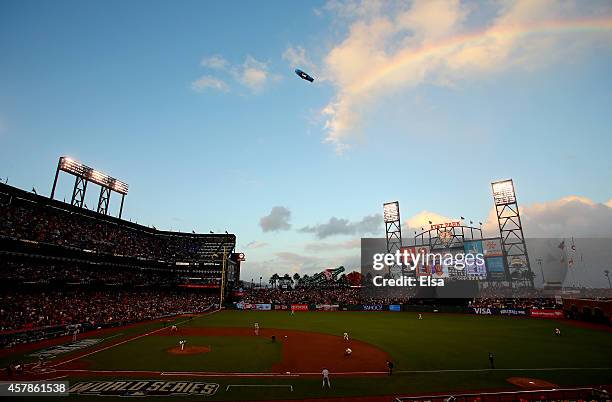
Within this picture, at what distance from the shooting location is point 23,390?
67.4 feet

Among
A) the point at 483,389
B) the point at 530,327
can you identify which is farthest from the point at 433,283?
the point at 483,389

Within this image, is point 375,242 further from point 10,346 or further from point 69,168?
point 10,346

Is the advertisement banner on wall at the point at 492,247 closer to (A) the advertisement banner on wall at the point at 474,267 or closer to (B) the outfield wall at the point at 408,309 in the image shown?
(A) the advertisement banner on wall at the point at 474,267

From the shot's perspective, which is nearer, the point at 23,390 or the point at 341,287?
the point at 23,390

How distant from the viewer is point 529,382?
874 inches

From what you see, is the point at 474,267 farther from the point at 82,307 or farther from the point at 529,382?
the point at 82,307

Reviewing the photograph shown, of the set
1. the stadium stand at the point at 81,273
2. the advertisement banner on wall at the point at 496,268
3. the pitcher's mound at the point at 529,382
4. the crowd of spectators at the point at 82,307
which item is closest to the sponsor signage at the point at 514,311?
the advertisement banner on wall at the point at 496,268

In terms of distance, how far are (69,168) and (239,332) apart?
4871cm

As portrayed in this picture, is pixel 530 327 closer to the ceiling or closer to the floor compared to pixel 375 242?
closer to the floor

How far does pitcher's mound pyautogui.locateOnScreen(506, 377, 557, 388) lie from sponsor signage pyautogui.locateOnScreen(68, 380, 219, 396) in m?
20.1

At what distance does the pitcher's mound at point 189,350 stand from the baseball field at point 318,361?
105mm

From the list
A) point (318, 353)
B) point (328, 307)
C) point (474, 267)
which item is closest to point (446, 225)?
point (474, 267)

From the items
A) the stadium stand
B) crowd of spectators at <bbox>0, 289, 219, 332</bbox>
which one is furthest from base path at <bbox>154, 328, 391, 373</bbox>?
the stadium stand

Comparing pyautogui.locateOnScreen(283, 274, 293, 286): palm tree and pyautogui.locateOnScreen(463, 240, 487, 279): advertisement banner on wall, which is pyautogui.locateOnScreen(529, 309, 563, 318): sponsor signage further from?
pyautogui.locateOnScreen(283, 274, 293, 286): palm tree
